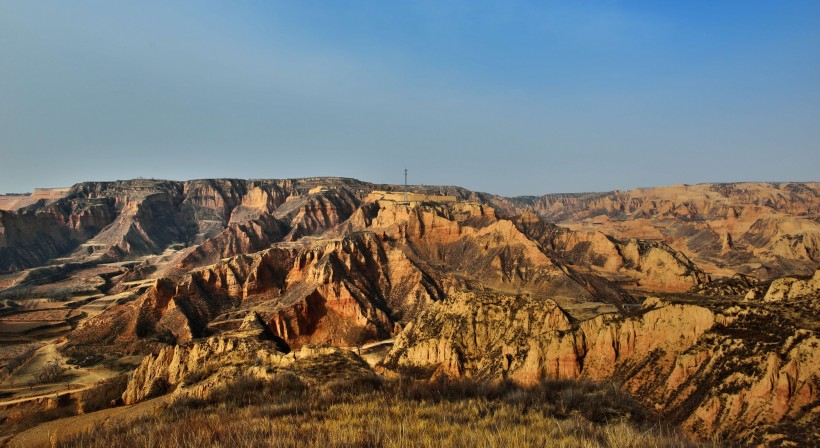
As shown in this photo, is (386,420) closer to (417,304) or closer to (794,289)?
(794,289)

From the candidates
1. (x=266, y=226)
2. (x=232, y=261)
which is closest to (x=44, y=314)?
(x=232, y=261)

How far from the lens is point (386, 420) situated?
743cm

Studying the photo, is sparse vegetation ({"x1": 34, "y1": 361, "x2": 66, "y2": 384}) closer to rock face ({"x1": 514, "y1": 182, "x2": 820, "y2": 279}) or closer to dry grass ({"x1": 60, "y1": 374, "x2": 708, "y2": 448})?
dry grass ({"x1": 60, "y1": 374, "x2": 708, "y2": 448})

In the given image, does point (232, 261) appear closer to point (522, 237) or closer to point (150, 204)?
point (522, 237)

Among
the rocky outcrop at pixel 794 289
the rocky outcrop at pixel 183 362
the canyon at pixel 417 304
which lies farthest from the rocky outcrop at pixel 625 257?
the rocky outcrop at pixel 183 362

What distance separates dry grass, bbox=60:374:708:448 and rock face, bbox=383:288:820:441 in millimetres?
9949

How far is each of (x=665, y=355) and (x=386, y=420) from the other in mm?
22391

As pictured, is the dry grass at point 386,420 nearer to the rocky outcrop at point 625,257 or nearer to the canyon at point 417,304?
the canyon at point 417,304

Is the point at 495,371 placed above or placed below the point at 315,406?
below

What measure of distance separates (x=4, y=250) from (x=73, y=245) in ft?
67.7

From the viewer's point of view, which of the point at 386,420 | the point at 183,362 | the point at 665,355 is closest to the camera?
the point at 386,420

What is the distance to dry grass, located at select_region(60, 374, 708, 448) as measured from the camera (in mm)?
6332

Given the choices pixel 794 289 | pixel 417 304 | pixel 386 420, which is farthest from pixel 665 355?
pixel 417 304

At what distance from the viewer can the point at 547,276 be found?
234 feet
